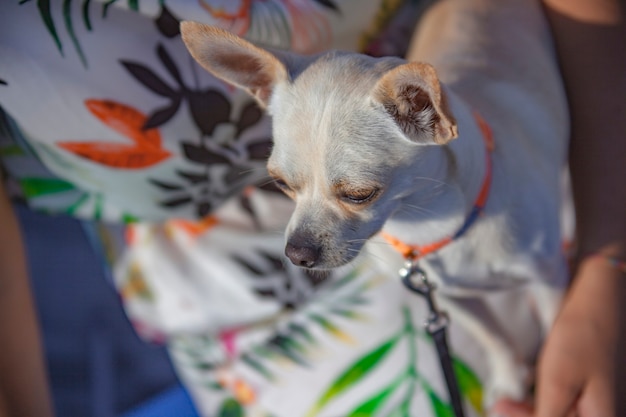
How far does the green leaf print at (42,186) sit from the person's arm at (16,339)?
0.04 m

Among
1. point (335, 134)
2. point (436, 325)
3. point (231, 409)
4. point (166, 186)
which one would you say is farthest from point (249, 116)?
A: point (231, 409)

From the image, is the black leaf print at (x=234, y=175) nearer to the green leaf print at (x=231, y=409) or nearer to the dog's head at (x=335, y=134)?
the dog's head at (x=335, y=134)

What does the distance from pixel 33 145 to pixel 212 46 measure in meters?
0.38

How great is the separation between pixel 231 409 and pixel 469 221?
22.8 inches

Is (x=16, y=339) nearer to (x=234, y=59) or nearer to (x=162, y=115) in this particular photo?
(x=162, y=115)

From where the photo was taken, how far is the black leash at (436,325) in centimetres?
83

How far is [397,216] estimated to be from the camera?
0.79 meters

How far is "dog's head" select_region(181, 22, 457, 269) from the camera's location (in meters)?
0.65

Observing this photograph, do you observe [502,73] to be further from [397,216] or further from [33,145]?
[33,145]

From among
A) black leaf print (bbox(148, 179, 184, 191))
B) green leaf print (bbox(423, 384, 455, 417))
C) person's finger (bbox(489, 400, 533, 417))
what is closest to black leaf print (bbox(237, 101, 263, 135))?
black leaf print (bbox(148, 179, 184, 191))

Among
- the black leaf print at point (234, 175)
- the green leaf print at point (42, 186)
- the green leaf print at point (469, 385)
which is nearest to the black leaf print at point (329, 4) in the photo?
the black leaf print at point (234, 175)

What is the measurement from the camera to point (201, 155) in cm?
93

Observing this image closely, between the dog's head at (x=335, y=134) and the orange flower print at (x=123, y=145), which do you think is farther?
the orange flower print at (x=123, y=145)

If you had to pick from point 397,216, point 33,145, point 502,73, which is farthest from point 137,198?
Result: point 502,73
